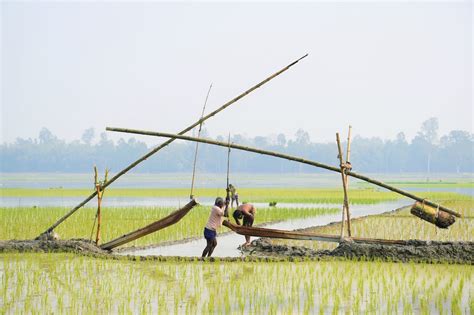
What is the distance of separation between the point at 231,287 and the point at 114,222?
10.2 meters

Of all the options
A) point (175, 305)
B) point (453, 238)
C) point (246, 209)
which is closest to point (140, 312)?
point (175, 305)

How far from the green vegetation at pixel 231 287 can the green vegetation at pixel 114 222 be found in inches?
150

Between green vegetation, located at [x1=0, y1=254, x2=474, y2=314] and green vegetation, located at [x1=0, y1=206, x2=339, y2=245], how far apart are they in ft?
12.5

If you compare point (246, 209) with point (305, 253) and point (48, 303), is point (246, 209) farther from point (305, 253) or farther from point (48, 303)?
point (48, 303)

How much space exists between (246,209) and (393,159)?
12127 centimetres

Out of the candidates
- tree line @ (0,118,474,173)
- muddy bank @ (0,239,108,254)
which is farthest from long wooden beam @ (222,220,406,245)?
tree line @ (0,118,474,173)

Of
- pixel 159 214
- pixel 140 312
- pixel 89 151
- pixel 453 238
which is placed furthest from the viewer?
pixel 89 151

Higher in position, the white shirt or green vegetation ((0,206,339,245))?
the white shirt

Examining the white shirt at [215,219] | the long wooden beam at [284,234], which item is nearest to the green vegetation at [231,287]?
the long wooden beam at [284,234]

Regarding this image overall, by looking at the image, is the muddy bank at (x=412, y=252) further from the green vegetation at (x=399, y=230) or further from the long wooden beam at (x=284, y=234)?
the green vegetation at (x=399, y=230)

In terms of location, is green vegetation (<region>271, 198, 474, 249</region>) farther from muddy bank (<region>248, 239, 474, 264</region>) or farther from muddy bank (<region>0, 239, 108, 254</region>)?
muddy bank (<region>0, 239, 108, 254</region>)

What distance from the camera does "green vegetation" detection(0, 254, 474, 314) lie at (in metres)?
7.70

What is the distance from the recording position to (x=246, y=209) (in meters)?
12.5

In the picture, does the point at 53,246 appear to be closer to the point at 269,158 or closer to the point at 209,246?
the point at 209,246
